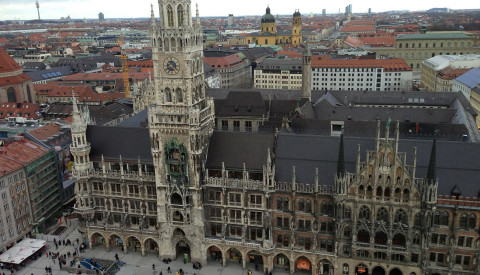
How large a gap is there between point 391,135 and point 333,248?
108 feet

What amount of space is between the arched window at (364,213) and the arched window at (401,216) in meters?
4.16

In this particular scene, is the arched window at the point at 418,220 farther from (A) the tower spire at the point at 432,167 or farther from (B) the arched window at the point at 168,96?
(B) the arched window at the point at 168,96

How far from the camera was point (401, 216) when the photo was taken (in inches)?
2702

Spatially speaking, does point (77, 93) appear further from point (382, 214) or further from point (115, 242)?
point (382, 214)

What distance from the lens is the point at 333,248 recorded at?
244ft

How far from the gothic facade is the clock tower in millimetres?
181

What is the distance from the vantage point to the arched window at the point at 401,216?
68.2 metres

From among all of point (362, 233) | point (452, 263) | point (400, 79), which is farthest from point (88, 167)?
point (400, 79)

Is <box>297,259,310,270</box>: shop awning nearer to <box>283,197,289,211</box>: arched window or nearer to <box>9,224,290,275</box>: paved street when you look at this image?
<box>9,224,290,275</box>: paved street

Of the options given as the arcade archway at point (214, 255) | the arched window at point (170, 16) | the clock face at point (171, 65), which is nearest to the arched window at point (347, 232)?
the arcade archway at point (214, 255)

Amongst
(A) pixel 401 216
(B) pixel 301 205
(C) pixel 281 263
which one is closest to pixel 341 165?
(B) pixel 301 205

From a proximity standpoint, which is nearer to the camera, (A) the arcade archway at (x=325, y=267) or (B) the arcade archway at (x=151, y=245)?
(A) the arcade archway at (x=325, y=267)

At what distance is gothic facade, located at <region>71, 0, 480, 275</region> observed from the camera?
6738 centimetres

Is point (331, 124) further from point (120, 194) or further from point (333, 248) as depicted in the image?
point (120, 194)
